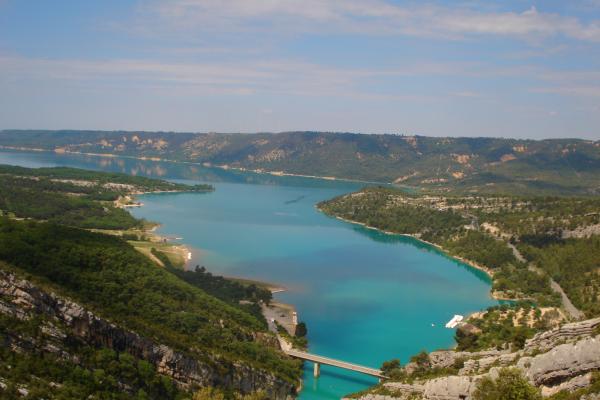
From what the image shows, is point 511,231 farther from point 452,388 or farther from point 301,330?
point 452,388

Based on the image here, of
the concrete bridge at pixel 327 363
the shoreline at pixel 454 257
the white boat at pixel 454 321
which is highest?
the shoreline at pixel 454 257

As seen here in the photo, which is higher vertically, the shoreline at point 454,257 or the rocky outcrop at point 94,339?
the rocky outcrop at point 94,339

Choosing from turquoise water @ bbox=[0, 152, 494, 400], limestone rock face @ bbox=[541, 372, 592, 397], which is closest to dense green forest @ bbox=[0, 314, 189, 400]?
turquoise water @ bbox=[0, 152, 494, 400]

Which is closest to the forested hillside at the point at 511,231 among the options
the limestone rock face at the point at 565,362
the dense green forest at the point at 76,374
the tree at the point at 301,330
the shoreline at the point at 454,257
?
the shoreline at the point at 454,257

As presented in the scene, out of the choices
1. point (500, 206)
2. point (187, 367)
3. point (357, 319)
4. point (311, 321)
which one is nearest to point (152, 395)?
point (187, 367)

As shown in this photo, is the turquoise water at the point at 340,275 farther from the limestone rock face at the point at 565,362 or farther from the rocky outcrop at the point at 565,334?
the limestone rock face at the point at 565,362

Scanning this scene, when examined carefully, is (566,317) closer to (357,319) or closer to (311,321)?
(357,319)

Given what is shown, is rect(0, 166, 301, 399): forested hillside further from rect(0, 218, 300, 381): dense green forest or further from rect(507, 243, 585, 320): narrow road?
rect(507, 243, 585, 320): narrow road
